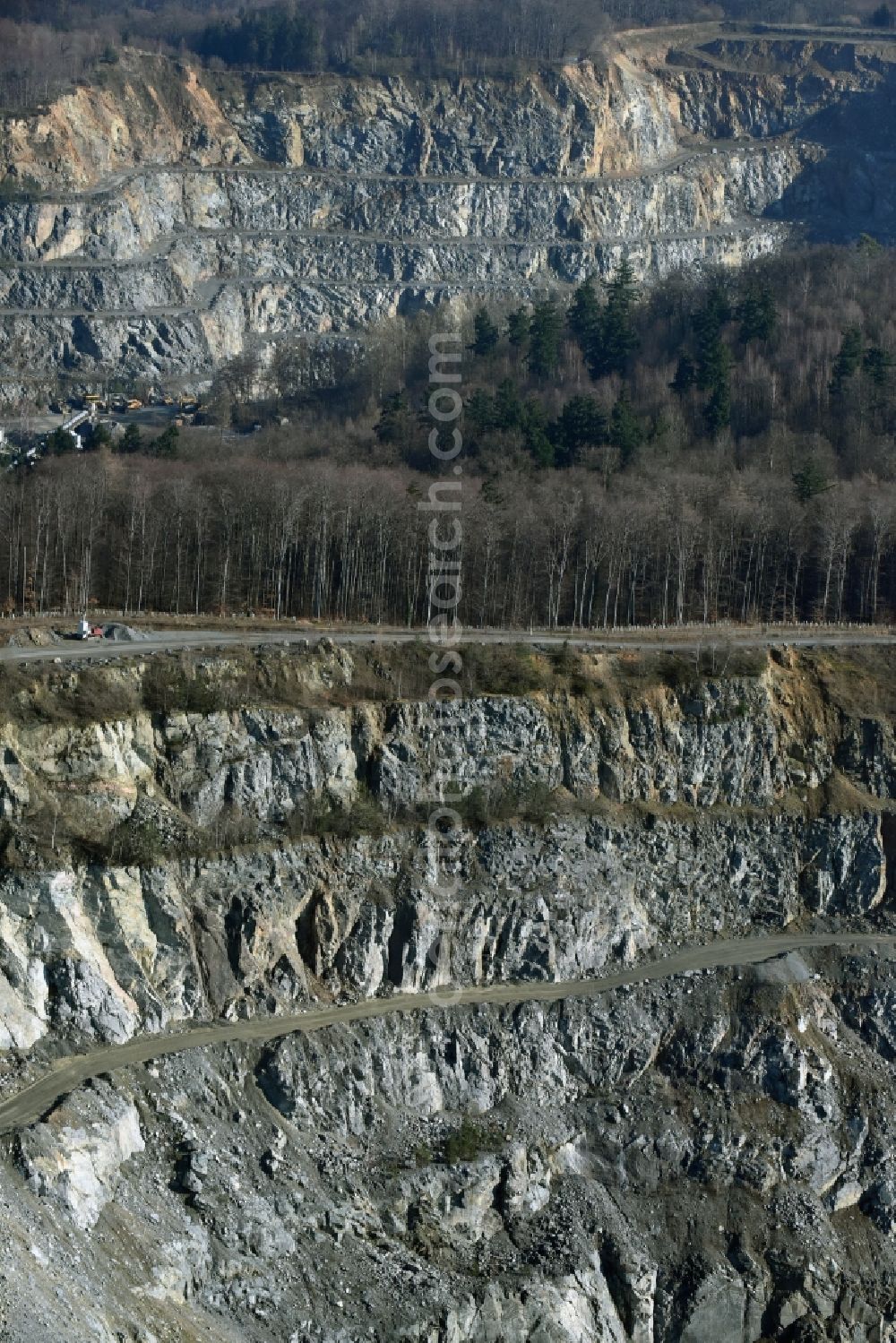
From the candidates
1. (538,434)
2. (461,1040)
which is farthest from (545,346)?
(461,1040)

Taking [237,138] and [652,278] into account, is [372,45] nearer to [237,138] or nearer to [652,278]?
[237,138]

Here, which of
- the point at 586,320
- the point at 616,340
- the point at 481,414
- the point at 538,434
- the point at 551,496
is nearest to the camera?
the point at 551,496

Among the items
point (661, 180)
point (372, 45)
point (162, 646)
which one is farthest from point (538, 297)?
point (162, 646)

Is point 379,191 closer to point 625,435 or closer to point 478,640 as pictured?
point 625,435

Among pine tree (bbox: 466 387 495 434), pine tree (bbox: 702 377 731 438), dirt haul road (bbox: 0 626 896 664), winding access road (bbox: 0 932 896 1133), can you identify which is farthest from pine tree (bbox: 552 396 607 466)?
winding access road (bbox: 0 932 896 1133)

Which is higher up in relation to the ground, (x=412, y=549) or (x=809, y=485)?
(x=809, y=485)

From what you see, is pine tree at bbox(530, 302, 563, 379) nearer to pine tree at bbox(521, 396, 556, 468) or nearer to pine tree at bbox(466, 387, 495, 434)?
pine tree at bbox(521, 396, 556, 468)

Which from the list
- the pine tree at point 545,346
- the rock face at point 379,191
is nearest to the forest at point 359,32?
the rock face at point 379,191

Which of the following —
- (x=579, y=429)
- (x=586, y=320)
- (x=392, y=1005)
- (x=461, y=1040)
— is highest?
(x=586, y=320)
